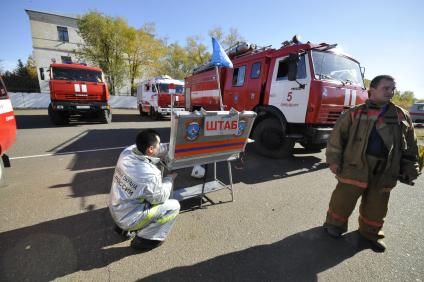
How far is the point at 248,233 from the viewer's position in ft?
8.41

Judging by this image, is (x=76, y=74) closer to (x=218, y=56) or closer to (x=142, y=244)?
(x=218, y=56)

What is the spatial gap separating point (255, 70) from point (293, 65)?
1.40 metres

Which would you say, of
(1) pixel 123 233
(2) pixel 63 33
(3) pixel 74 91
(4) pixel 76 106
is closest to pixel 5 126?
(1) pixel 123 233

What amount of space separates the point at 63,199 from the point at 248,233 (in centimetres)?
277

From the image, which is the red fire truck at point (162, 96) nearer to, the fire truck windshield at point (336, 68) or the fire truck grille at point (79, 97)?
the fire truck grille at point (79, 97)

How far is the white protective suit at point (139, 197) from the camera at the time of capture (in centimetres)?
202

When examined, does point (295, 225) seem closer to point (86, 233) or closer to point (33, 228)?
point (86, 233)

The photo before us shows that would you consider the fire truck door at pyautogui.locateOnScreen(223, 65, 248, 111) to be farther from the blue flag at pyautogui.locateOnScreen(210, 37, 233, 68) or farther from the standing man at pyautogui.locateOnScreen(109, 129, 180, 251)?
the standing man at pyautogui.locateOnScreen(109, 129, 180, 251)

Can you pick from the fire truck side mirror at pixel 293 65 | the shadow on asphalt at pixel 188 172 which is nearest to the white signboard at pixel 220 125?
the shadow on asphalt at pixel 188 172

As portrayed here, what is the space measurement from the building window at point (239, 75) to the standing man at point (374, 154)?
4468mm

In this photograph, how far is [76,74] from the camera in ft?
32.0

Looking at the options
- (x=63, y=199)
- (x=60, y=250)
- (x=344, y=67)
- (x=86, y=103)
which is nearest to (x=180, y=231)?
(x=60, y=250)

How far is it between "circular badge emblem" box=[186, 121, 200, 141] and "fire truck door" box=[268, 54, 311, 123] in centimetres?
311

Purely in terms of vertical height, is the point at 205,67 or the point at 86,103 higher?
the point at 205,67
